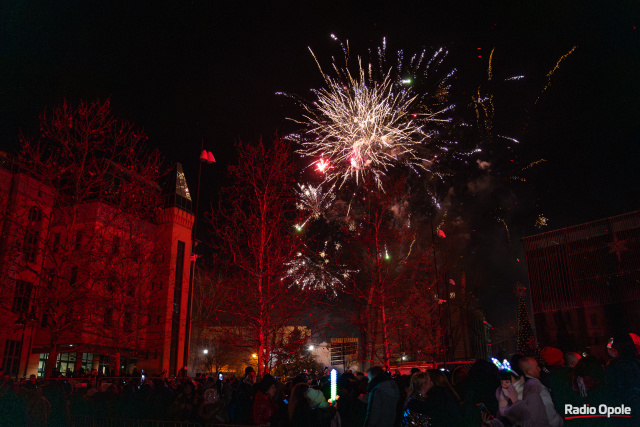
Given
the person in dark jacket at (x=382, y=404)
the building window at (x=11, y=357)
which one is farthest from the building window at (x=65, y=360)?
the person in dark jacket at (x=382, y=404)

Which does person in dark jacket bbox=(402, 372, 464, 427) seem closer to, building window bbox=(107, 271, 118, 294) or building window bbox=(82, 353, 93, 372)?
building window bbox=(107, 271, 118, 294)

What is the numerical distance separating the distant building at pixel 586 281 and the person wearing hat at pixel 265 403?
2725 cm

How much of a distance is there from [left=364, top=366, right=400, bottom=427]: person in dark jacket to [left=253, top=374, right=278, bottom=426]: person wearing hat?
203 centimetres

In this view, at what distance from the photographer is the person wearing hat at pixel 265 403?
7609 mm

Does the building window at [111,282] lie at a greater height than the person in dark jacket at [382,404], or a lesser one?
greater

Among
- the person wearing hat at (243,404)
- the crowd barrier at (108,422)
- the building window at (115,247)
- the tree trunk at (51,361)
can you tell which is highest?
the building window at (115,247)

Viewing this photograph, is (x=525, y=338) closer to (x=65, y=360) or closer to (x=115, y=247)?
(x=115, y=247)

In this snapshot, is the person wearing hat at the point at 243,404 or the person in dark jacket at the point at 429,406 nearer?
the person in dark jacket at the point at 429,406

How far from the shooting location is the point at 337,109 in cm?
2320

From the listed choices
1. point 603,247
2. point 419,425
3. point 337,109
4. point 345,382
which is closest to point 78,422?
point 345,382

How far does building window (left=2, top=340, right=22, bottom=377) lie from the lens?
2986cm

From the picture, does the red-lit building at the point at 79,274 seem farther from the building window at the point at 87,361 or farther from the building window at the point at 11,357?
the building window at the point at 87,361

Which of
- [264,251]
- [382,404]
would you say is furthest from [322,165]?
[382,404]

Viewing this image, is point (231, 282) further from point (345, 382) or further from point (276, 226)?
point (345, 382)
